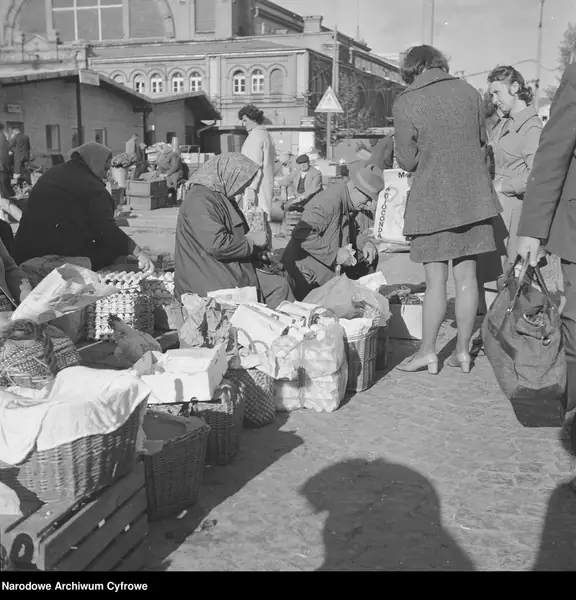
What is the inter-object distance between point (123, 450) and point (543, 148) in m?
2.18

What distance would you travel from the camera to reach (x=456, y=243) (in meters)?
4.94

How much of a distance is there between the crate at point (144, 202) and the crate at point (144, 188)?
9cm

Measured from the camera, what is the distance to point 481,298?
→ 6273mm

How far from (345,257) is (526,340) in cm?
256

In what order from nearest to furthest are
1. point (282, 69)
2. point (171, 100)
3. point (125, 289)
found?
point (125, 289) < point (171, 100) < point (282, 69)

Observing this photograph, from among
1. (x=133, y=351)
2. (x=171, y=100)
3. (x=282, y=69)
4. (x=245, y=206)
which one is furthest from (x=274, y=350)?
(x=282, y=69)

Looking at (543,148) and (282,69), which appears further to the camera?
(282,69)

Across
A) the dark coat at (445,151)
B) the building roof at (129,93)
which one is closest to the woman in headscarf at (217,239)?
the dark coat at (445,151)

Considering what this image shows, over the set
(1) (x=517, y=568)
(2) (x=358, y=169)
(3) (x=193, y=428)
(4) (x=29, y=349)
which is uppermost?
(2) (x=358, y=169)

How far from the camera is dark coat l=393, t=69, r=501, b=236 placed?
15.9 ft

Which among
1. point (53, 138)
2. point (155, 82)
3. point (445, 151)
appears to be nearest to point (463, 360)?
point (445, 151)

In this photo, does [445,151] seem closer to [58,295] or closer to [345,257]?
[345,257]

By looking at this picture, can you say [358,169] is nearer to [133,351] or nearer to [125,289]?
[125,289]

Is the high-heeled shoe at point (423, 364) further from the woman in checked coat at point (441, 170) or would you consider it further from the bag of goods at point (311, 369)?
the bag of goods at point (311, 369)
